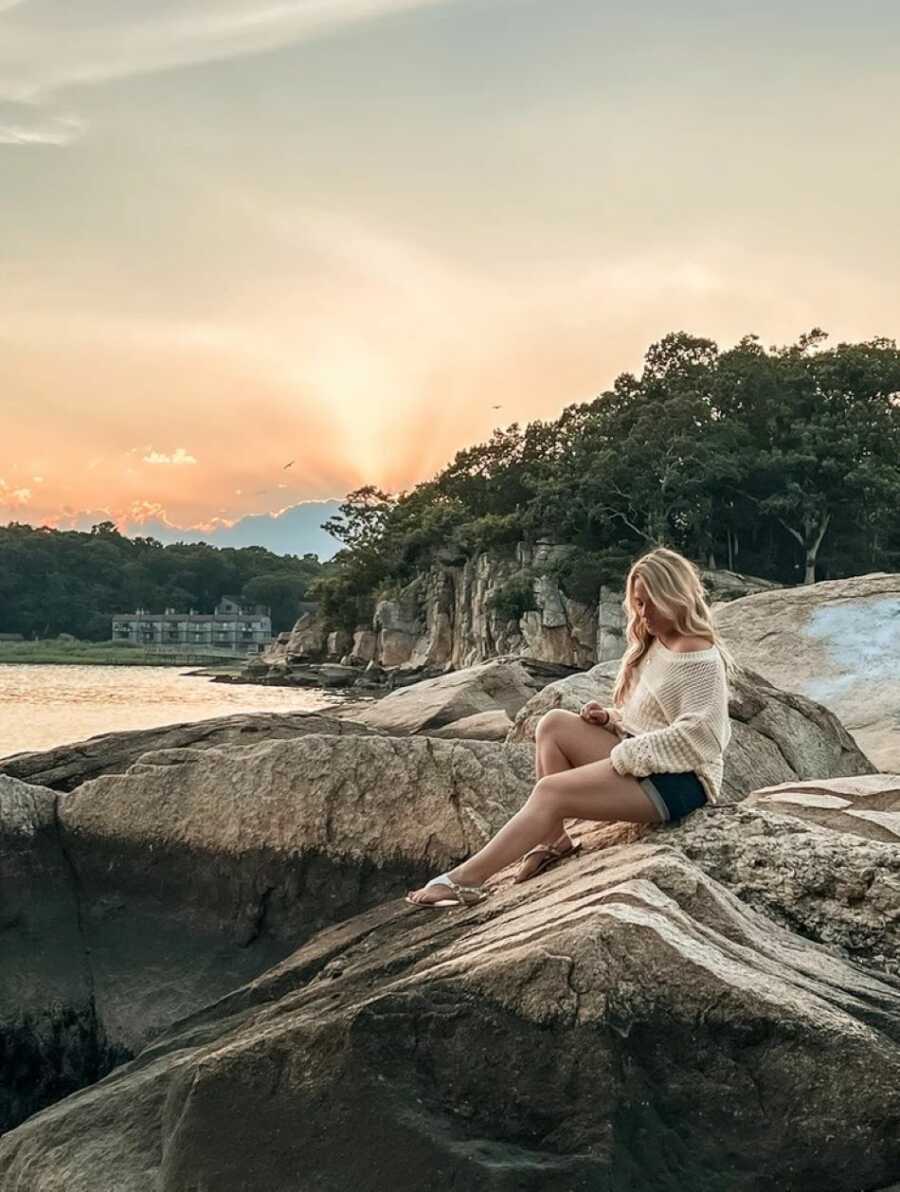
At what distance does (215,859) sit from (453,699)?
267 inches

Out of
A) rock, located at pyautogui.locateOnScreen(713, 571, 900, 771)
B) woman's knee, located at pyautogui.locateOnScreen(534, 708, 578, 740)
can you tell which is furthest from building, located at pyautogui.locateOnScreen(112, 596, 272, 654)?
woman's knee, located at pyautogui.locateOnScreen(534, 708, 578, 740)

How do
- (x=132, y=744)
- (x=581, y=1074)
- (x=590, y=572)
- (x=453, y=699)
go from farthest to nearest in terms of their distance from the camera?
(x=590, y=572), (x=453, y=699), (x=132, y=744), (x=581, y=1074)

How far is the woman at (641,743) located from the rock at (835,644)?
25.3ft

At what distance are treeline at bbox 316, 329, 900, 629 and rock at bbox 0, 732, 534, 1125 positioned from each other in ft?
160

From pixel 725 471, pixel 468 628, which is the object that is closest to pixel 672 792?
pixel 725 471

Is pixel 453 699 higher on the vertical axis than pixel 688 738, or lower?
lower

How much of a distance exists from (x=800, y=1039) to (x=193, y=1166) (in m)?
2.05

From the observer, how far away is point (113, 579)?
15062cm

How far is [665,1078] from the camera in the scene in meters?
4.15

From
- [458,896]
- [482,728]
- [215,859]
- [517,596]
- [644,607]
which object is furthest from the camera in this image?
[517,596]

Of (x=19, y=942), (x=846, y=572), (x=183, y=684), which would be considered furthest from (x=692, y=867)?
(x=183, y=684)

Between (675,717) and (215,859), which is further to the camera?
(215,859)

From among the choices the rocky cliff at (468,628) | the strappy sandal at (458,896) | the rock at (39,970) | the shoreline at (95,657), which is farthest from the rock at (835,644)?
the shoreline at (95,657)

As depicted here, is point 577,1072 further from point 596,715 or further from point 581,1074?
point 596,715
